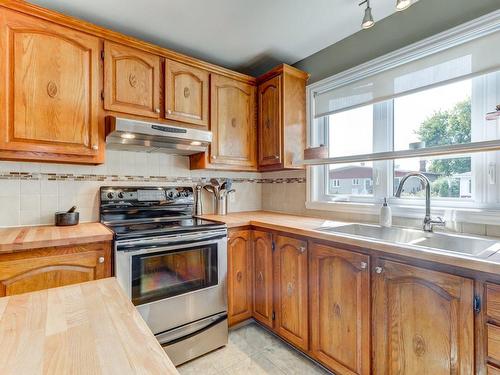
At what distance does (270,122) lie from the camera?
2477 mm

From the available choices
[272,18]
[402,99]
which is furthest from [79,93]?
[402,99]

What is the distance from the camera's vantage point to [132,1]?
1729 mm

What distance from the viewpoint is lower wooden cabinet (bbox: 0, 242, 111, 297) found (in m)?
1.37

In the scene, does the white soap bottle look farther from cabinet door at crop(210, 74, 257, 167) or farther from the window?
cabinet door at crop(210, 74, 257, 167)

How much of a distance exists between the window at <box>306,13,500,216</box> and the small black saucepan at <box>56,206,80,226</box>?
1.84 metres

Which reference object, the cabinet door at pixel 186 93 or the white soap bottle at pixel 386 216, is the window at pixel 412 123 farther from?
the cabinet door at pixel 186 93

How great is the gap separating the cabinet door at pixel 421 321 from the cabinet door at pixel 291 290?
1.61 ft

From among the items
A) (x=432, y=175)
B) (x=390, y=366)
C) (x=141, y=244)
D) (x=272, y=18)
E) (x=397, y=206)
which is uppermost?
(x=272, y=18)

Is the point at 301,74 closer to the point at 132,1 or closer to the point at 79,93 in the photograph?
the point at 132,1

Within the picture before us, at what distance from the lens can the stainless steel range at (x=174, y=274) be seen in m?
1.67

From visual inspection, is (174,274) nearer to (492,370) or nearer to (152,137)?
(152,137)

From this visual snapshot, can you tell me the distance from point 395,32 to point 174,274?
2.26 metres

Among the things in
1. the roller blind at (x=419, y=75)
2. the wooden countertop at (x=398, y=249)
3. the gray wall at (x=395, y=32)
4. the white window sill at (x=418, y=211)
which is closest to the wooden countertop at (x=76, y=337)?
the wooden countertop at (x=398, y=249)

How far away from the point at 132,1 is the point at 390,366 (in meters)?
2.53
